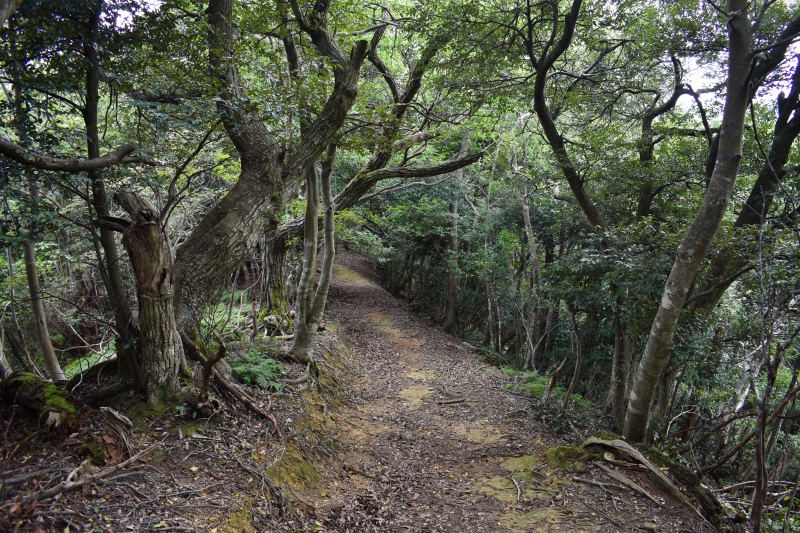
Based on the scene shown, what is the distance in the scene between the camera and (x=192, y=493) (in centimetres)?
327

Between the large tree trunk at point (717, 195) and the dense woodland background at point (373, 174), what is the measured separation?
2cm

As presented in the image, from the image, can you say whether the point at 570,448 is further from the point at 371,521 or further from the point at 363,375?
the point at 363,375

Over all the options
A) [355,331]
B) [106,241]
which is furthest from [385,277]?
[106,241]

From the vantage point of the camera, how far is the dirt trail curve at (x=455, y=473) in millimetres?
4117

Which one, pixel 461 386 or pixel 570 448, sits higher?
pixel 570 448

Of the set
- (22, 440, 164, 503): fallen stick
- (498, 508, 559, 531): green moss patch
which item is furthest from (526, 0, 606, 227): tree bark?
(22, 440, 164, 503): fallen stick

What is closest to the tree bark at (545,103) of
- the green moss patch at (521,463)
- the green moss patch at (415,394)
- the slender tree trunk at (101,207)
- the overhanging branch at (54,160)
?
the green moss patch at (521,463)

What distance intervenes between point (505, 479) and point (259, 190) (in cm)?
451

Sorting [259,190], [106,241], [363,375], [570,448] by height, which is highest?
[259,190]

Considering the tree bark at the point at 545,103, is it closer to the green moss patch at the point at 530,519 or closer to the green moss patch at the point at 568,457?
the green moss patch at the point at 568,457

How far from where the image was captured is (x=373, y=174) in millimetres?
8039

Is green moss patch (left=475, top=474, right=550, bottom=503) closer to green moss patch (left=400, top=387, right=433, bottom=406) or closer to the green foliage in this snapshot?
the green foliage

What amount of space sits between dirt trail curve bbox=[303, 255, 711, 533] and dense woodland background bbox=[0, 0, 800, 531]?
3.27ft

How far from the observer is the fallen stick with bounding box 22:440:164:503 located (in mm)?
2369
